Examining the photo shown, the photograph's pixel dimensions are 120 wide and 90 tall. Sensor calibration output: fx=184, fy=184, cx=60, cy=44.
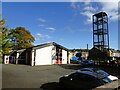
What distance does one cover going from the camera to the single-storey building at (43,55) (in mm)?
33466

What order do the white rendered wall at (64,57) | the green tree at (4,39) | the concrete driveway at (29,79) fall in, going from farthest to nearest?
1. the white rendered wall at (64,57)
2. the green tree at (4,39)
3. the concrete driveway at (29,79)

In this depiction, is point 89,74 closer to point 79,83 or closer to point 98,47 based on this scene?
point 79,83

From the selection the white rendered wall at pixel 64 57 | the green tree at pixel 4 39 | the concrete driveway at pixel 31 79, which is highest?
the green tree at pixel 4 39

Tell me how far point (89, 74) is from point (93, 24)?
1987 inches

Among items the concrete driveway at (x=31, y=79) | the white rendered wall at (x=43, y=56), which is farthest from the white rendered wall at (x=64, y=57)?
the concrete driveway at (x=31, y=79)

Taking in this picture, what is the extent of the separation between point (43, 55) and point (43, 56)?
194 mm

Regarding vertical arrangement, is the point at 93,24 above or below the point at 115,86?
above

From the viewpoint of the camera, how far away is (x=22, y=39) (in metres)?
59.3

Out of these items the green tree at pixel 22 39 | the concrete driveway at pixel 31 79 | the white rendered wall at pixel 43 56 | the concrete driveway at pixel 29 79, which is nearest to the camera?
the concrete driveway at pixel 31 79

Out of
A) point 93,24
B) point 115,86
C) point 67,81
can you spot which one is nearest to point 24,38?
point 93,24

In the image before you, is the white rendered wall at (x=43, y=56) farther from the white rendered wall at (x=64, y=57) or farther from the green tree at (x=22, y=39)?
the green tree at (x=22, y=39)

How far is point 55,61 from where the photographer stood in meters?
37.0

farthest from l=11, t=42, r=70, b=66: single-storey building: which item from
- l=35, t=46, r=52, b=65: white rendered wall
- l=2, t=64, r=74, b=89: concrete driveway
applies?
l=2, t=64, r=74, b=89: concrete driveway

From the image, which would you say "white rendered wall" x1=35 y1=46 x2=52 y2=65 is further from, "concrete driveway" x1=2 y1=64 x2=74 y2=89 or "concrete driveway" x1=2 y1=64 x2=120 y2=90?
"concrete driveway" x1=2 y1=64 x2=74 y2=89
